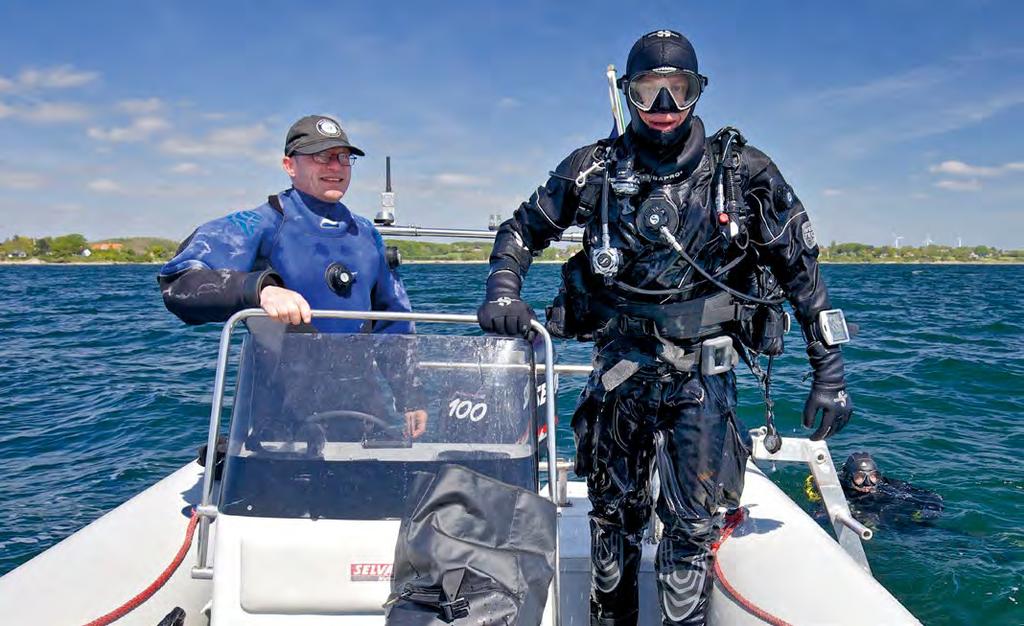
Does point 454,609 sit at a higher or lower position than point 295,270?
lower

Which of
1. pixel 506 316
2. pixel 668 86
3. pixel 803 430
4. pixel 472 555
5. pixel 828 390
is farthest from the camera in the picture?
pixel 803 430

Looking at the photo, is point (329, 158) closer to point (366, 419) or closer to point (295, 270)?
point (295, 270)

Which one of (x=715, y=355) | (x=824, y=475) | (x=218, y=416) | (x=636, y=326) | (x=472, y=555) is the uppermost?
(x=636, y=326)

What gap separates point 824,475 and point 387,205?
315cm

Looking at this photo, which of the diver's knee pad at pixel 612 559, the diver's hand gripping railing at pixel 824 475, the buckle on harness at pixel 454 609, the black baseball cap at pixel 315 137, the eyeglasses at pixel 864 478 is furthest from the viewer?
the eyeglasses at pixel 864 478

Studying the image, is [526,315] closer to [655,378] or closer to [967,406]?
[655,378]

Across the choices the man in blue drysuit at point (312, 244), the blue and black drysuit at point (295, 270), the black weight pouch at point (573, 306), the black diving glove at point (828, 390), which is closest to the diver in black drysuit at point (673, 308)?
the black diving glove at point (828, 390)

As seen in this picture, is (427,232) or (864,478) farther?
(864,478)

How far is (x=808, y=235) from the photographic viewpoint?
283 centimetres

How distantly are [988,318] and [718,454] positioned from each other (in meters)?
22.1

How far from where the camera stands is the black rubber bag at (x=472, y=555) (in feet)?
6.34

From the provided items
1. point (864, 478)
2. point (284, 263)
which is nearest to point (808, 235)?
point (284, 263)

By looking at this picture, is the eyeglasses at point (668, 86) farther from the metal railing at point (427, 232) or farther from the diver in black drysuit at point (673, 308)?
the metal railing at point (427, 232)

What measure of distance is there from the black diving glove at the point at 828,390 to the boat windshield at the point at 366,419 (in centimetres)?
121
